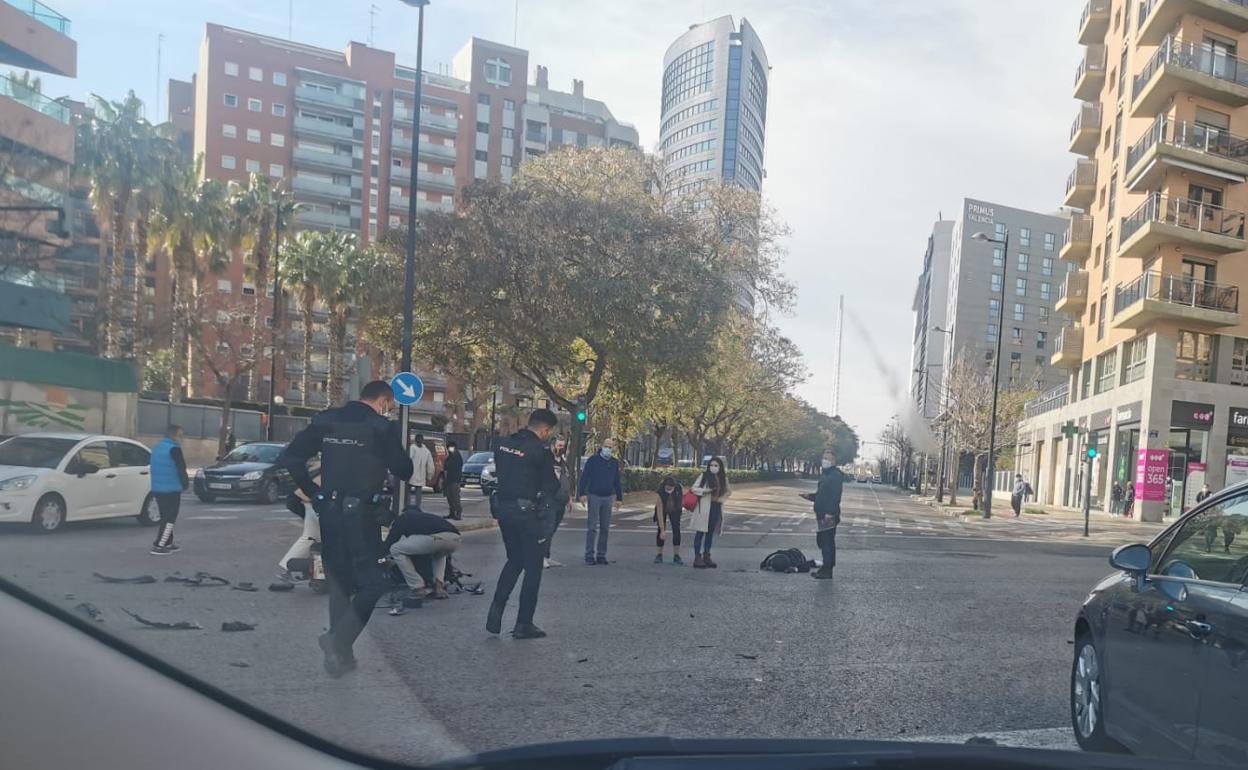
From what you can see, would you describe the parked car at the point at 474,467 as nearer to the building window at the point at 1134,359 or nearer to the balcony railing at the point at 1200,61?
the building window at the point at 1134,359

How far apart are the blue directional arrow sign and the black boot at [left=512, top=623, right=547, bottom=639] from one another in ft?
24.9

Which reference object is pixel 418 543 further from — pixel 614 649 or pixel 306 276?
pixel 306 276

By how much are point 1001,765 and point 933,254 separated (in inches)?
4870

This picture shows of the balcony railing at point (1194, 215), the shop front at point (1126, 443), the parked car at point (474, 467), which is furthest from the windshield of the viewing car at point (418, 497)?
the balcony railing at point (1194, 215)

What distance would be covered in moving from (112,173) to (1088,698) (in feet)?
14.7

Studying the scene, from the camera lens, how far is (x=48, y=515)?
151 cm

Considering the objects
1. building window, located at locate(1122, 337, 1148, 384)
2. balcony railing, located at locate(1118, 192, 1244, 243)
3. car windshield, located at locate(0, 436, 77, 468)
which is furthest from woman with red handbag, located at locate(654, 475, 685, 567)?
building window, located at locate(1122, 337, 1148, 384)

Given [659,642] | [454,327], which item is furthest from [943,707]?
[454,327]

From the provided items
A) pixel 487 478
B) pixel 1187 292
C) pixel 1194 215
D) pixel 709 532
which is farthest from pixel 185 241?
pixel 1194 215

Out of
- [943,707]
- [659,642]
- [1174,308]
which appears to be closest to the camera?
[943,707]

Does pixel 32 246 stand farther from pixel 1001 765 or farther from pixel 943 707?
pixel 943 707

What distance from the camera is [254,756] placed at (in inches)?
54.1

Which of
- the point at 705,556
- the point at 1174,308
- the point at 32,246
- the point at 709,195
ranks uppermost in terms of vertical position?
the point at 709,195

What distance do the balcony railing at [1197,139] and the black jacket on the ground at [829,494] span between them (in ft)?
84.0
